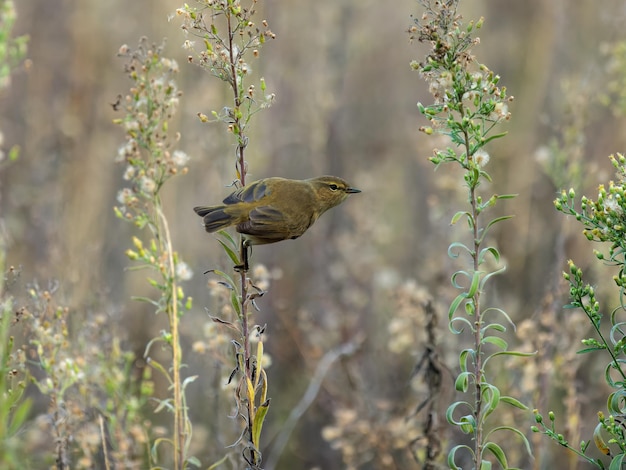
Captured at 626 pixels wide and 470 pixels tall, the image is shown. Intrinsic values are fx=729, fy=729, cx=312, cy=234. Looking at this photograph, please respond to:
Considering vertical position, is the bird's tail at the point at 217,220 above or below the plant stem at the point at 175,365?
above

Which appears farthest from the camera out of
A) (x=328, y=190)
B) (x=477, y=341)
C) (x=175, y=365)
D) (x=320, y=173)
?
(x=320, y=173)

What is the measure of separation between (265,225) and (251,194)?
15 cm

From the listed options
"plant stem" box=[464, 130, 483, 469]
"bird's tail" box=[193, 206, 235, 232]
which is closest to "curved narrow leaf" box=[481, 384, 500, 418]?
"plant stem" box=[464, 130, 483, 469]

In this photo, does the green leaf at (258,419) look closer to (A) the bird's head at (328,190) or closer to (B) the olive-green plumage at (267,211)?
(B) the olive-green plumage at (267,211)

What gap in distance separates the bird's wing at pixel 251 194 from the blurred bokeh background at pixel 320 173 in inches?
36.5

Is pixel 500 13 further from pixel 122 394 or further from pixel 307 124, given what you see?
pixel 122 394

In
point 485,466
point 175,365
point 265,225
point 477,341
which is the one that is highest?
point 265,225

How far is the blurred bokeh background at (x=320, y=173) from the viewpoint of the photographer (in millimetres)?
4516

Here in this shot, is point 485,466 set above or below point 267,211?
below

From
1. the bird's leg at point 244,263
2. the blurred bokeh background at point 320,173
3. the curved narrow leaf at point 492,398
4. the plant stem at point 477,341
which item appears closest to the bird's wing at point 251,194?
the bird's leg at point 244,263

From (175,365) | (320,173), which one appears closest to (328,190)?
(175,365)

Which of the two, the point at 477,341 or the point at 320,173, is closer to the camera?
the point at 477,341

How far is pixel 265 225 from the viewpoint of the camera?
3.16m

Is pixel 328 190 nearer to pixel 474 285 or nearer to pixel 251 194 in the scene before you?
pixel 251 194
